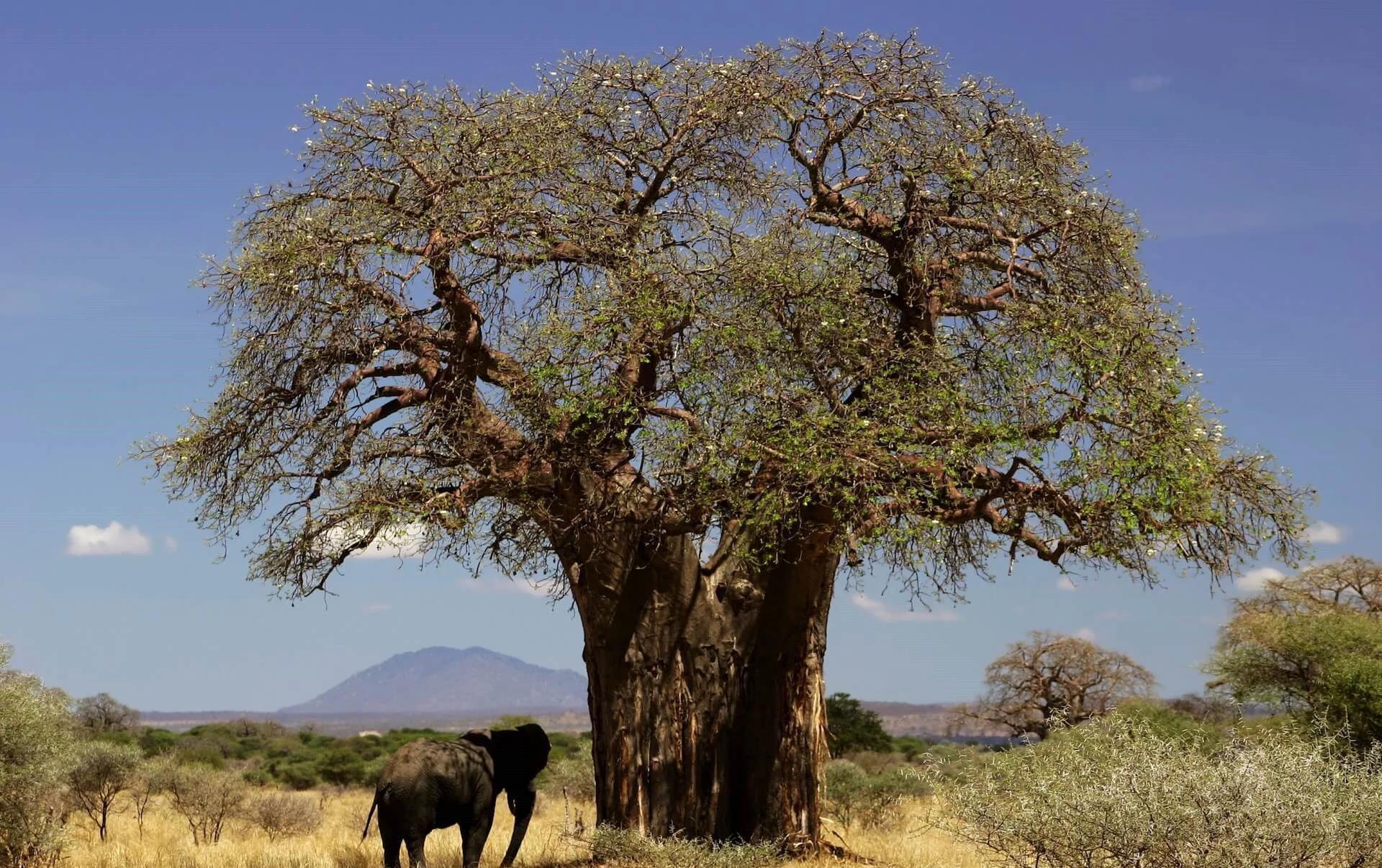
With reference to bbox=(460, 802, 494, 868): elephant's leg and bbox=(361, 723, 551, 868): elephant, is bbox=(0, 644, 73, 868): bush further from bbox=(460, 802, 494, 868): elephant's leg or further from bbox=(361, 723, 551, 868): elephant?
bbox=(460, 802, 494, 868): elephant's leg

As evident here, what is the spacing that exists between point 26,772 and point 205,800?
7.32m

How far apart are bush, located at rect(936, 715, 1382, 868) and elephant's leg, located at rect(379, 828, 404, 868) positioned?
5.77m

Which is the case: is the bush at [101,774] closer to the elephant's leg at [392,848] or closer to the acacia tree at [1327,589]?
the elephant's leg at [392,848]

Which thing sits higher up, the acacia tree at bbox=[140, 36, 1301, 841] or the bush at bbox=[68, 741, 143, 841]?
the acacia tree at bbox=[140, 36, 1301, 841]

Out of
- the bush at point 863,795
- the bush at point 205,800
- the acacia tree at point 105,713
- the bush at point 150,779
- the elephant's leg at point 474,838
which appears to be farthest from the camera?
the acacia tree at point 105,713

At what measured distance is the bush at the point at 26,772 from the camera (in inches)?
626

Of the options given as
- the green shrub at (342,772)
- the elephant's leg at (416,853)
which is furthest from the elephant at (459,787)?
the green shrub at (342,772)

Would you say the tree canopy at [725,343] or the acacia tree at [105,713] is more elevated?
the tree canopy at [725,343]

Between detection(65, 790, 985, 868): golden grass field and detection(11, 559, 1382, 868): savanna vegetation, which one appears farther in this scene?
detection(65, 790, 985, 868): golden grass field

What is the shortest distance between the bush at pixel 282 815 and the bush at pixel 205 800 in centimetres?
39

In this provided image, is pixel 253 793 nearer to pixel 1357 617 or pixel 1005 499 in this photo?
pixel 1005 499

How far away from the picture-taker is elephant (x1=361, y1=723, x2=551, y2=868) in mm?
13414

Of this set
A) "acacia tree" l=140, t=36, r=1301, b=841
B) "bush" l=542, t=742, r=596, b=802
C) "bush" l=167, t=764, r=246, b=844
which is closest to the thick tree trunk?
"acacia tree" l=140, t=36, r=1301, b=841

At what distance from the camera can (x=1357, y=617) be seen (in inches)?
1118
